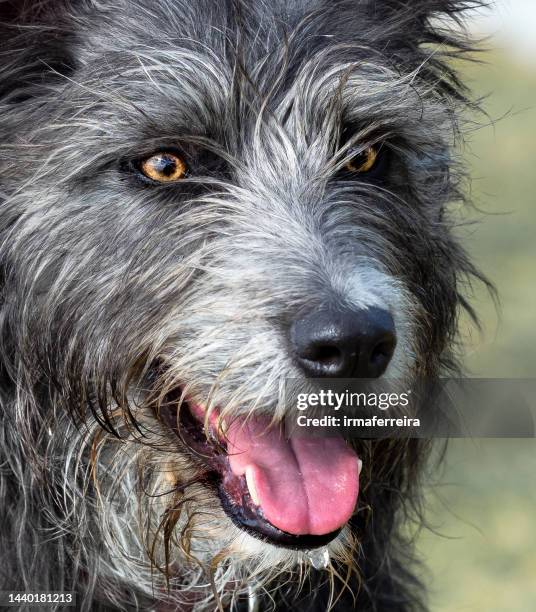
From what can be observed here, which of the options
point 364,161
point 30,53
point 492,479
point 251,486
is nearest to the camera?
point 251,486

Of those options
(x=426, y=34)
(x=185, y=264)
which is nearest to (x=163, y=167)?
(x=185, y=264)

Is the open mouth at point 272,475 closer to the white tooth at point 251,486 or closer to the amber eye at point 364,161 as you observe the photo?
the white tooth at point 251,486

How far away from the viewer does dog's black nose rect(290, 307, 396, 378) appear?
8.25ft

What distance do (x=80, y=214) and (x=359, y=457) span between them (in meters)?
0.98

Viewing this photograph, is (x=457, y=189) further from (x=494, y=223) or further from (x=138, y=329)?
(x=494, y=223)

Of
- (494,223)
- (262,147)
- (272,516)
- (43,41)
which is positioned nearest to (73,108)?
(43,41)

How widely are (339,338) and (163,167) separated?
2.36 feet

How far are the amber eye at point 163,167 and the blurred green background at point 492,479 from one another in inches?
44.1

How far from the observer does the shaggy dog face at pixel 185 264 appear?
2.71 meters

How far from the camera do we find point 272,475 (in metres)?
2.78

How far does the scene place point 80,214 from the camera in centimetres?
288

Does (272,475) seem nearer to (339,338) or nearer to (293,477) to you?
(293,477)

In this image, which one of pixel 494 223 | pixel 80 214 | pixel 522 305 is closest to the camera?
pixel 80 214

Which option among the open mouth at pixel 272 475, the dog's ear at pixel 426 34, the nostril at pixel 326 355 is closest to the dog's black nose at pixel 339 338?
the nostril at pixel 326 355
